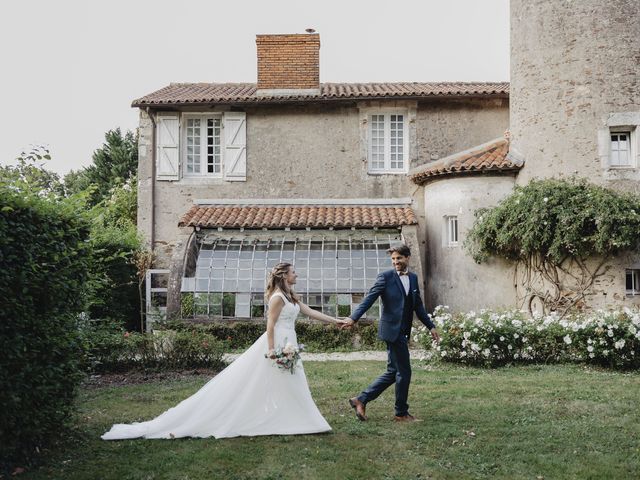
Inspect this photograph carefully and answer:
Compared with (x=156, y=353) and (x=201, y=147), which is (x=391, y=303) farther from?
(x=201, y=147)

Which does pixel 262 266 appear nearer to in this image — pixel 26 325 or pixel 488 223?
pixel 488 223

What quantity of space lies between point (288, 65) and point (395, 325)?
1256 cm

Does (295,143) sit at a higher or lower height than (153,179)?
higher

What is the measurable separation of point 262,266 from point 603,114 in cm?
824

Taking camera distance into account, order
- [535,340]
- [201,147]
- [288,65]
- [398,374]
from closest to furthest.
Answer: [398,374]
[535,340]
[201,147]
[288,65]

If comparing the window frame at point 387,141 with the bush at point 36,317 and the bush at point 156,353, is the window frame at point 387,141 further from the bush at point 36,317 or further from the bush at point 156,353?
the bush at point 36,317

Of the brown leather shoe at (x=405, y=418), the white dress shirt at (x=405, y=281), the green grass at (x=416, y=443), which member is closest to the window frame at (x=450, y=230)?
the green grass at (x=416, y=443)

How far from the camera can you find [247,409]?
6801 millimetres

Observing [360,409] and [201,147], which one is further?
[201,147]

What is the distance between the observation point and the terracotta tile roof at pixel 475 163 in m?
15.2

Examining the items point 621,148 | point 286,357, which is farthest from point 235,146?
point 286,357

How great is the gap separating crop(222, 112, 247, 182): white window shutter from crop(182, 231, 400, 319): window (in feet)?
7.19

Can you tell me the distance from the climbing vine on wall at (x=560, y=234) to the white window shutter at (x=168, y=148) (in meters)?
8.16

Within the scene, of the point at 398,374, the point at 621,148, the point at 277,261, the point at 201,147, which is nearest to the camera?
the point at 398,374
